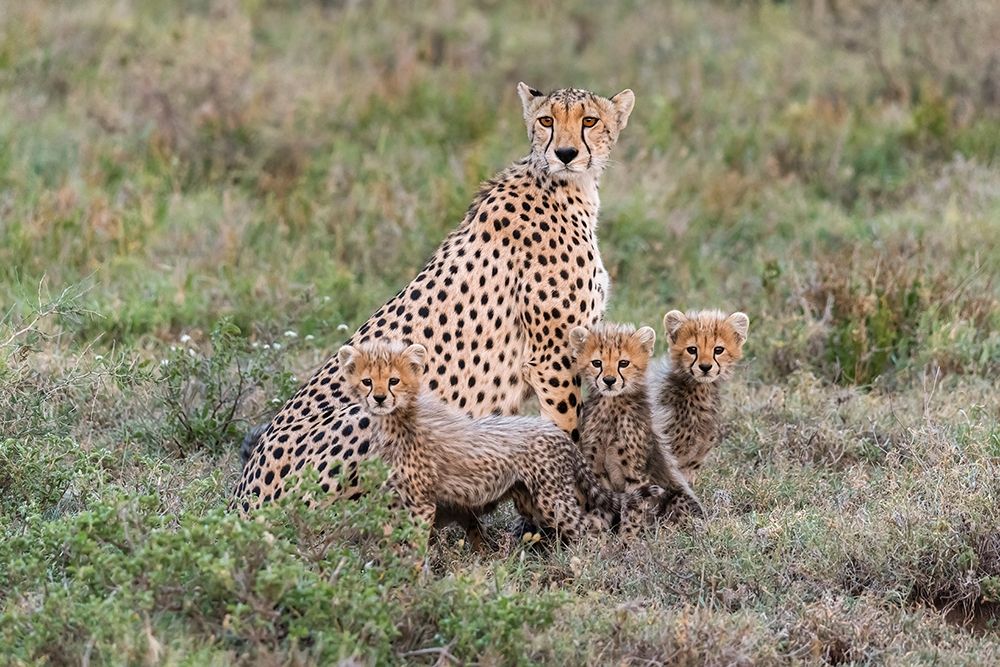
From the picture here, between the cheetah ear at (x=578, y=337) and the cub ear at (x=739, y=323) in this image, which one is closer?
the cheetah ear at (x=578, y=337)

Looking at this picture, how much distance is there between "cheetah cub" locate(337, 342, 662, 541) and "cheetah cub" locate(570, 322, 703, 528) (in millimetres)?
148

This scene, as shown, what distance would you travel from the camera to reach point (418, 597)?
148 inches

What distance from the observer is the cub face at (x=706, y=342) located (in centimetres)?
481

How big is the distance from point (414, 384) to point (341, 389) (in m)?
0.32

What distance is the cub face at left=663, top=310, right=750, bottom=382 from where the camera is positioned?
15.8 feet

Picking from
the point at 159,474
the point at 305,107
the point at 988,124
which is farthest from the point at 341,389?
the point at 988,124

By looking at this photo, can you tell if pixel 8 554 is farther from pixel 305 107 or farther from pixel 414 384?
pixel 305 107

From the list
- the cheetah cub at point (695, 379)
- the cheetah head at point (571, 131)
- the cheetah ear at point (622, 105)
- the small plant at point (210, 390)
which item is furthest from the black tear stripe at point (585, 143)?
the small plant at point (210, 390)

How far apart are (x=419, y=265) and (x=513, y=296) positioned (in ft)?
7.24

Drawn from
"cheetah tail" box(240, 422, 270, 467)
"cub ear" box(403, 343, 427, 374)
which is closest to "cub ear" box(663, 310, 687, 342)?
"cub ear" box(403, 343, 427, 374)

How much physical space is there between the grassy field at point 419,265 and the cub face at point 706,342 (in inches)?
15.9

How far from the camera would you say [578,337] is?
4.68m

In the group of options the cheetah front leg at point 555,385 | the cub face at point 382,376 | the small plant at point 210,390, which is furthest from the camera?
the small plant at point 210,390

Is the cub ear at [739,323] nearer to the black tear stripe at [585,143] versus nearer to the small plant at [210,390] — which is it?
the black tear stripe at [585,143]
